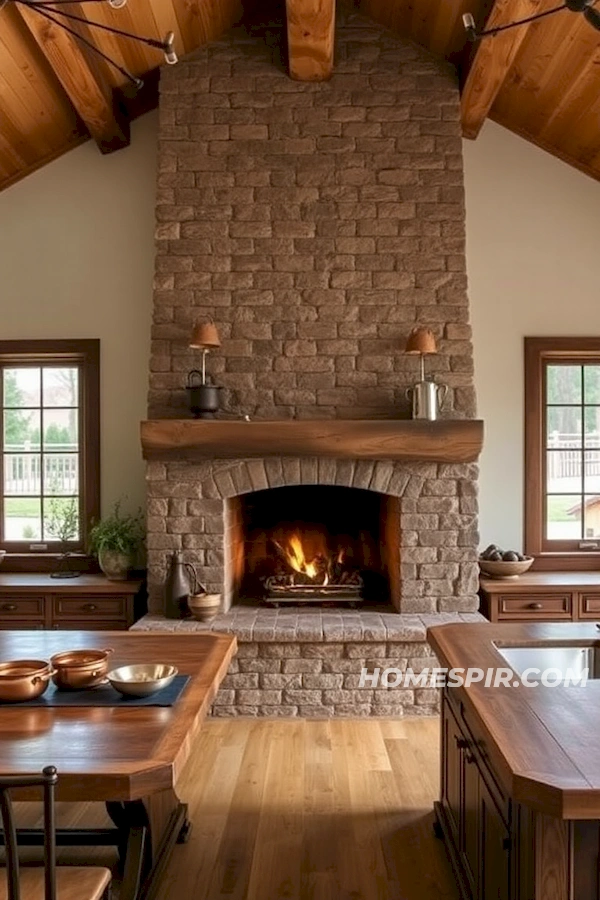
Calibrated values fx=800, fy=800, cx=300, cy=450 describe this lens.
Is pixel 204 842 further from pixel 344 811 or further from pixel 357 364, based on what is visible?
pixel 357 364

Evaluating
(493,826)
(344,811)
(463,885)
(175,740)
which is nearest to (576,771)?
(493,826)

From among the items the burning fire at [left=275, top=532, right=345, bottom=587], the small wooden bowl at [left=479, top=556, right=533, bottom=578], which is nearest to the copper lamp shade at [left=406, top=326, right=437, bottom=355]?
the small wooden bowl at [left=479, top=556, right=533, bottom=578]

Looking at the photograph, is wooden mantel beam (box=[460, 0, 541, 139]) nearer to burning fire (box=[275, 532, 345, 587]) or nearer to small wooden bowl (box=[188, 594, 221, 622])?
burning fire (box=[275, 532, 345, 587])

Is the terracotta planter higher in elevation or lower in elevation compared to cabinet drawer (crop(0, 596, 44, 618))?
higher

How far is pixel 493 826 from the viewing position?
2.20m

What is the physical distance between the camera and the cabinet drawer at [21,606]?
4.86 metres

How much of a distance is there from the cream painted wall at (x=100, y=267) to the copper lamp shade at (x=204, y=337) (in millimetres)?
881

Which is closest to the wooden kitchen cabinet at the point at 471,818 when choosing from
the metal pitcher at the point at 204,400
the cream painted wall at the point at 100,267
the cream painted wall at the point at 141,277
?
the metal pitcher at the point at 204,400

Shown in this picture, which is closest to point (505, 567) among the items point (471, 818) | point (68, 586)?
point (471, 818)

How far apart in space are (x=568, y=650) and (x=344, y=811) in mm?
1242

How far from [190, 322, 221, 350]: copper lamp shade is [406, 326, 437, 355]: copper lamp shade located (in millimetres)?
1104

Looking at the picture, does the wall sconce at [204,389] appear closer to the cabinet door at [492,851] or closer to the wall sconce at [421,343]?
the wall sconce at [421,343]

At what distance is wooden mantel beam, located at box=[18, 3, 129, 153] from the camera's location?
407cm

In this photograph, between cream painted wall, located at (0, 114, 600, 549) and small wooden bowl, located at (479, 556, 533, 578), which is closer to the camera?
small wooden bowl, located at (479, 556, 533, 578)
